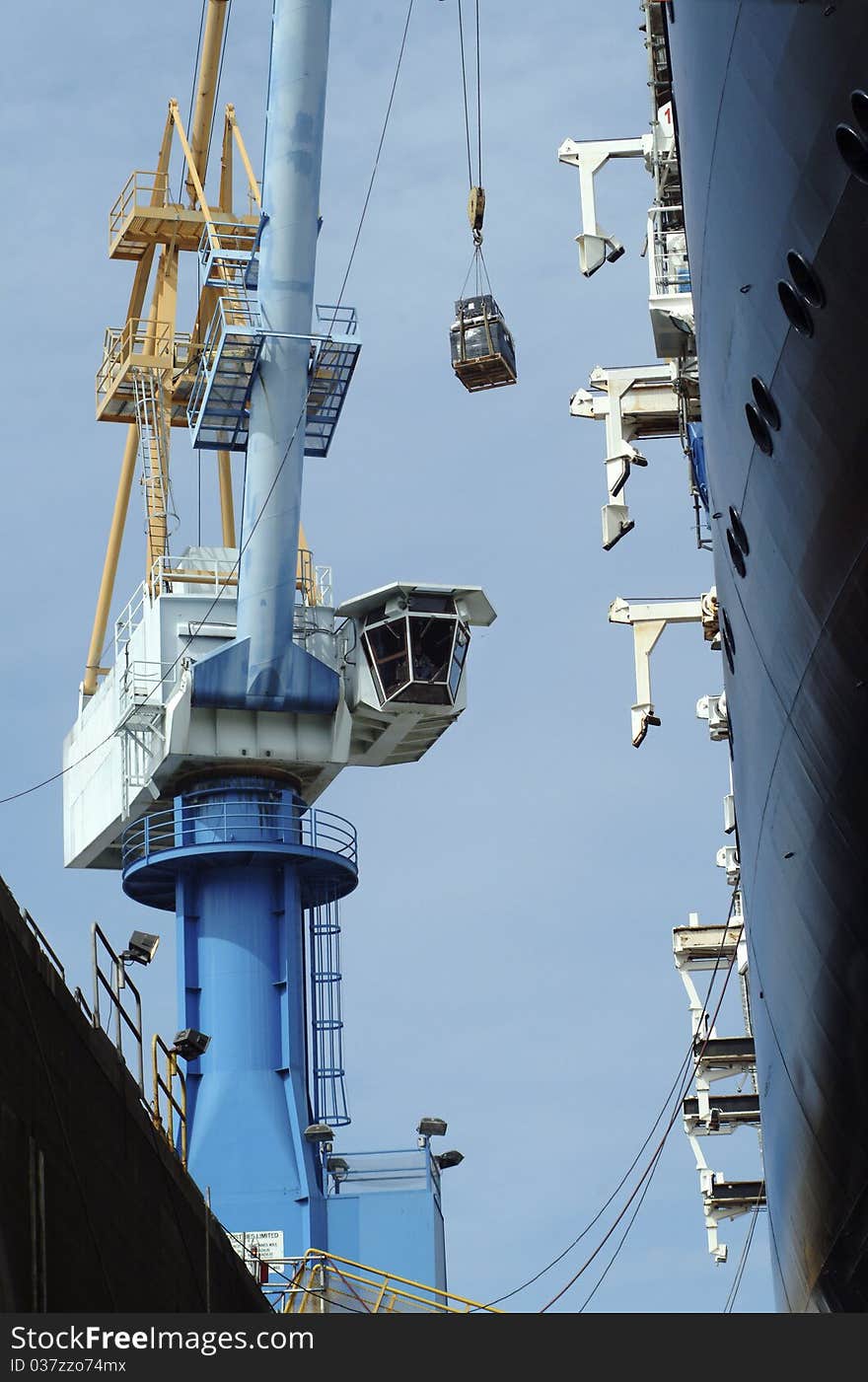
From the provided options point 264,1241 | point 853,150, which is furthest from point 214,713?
point 853,150

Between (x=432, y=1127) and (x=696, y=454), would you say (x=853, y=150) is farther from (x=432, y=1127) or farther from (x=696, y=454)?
(x=432, y=1127)

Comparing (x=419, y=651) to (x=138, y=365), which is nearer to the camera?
(x=419, y=651)

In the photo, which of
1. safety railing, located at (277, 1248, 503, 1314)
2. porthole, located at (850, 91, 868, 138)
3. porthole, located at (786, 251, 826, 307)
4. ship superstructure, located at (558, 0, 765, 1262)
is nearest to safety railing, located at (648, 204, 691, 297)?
ship superstructure, located at (558, 0, 765, 1262)

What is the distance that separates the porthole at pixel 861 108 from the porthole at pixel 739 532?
359 centimetres

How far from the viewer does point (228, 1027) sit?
136 feet

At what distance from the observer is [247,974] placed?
Result: 4153 centimetres

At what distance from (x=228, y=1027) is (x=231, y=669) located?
6.87 meters

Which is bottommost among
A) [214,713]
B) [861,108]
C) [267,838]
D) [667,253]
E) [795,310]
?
[795,310]

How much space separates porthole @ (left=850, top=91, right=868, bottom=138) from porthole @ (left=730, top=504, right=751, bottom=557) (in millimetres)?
3592

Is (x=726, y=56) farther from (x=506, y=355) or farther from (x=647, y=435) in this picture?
(x=506, y=355)

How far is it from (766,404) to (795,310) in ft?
3.00

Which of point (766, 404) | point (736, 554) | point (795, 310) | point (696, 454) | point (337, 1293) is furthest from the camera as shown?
point (337, 1293)

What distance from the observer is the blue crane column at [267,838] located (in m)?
39.8

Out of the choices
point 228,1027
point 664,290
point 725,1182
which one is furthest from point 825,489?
point 228,1027
